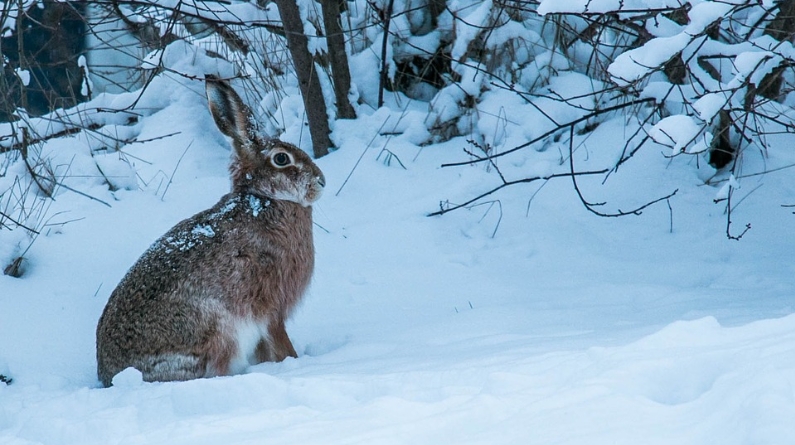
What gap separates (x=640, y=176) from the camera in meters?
5.97

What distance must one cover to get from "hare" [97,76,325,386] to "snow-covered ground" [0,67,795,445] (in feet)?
0.71

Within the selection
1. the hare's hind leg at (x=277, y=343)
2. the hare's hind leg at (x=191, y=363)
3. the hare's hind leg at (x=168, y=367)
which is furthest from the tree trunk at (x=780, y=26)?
the hare's hind leg at (x=168, y=367)

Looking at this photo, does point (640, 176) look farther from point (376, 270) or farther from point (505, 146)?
point (376, 270)

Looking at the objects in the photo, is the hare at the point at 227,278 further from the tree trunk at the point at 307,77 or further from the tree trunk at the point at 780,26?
the tree trunk at the point at 780,26

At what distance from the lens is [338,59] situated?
21.2 ft

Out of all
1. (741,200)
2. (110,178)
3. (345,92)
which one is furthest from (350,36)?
(741,200)

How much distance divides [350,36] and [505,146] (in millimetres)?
1564

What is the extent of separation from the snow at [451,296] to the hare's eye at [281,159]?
340 mm

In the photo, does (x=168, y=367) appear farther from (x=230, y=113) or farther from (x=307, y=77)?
(x=307, y=77)

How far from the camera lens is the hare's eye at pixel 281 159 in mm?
4242

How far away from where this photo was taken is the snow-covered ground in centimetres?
230

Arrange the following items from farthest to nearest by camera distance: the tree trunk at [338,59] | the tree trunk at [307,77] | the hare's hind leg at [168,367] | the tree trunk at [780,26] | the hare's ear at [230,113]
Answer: the tree trunk at [338,59] < the tree trunk at [307,77] < the tree trunk at [780,26] < the hare's ear at [230,113] < the hare's hind leg at [168,367]

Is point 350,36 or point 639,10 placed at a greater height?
point 639,10

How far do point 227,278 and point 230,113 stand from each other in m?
0.83
